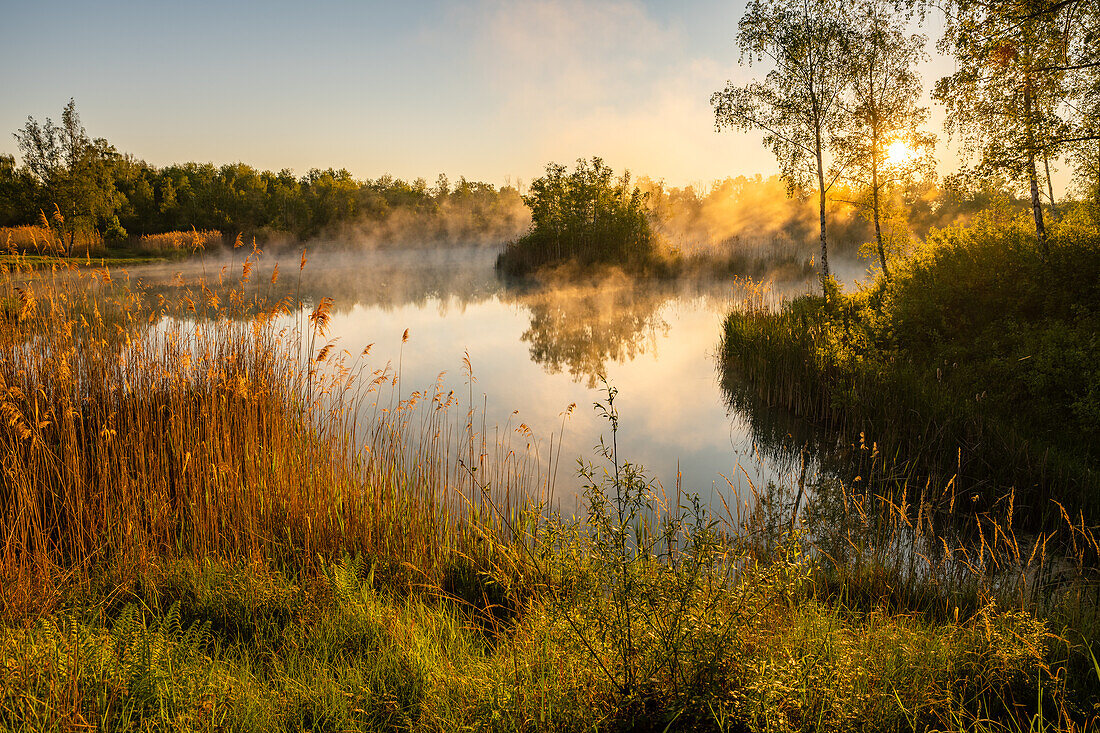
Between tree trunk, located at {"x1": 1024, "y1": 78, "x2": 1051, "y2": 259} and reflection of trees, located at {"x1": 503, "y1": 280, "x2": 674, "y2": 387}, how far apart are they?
6522 millimetres

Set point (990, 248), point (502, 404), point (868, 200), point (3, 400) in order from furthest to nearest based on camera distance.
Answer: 1. point (868, 200)
2. point (990, 248)
3. point (502, 404)
4. point (3, 400)

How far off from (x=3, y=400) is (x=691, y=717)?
4.18m

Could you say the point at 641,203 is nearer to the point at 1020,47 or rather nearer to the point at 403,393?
the point at 1020,47

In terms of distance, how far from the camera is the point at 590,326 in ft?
45.1

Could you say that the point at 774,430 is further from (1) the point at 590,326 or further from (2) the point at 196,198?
(2) the point at 196,198

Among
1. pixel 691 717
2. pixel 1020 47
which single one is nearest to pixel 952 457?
pixel 691 717

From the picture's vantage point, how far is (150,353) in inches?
186

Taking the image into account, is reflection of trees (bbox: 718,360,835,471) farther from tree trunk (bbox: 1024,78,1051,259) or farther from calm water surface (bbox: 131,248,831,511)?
tree trunk (bbox: 1024,78,1051,259)

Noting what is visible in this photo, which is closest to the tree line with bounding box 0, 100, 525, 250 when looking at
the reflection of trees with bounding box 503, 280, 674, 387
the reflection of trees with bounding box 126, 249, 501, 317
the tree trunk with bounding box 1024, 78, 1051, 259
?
the reflection of trees with bounding box 126, 249, 501, 317

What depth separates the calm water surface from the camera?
644 centimetres

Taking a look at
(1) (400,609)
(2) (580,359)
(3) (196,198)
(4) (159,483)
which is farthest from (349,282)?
(3) (196,198)

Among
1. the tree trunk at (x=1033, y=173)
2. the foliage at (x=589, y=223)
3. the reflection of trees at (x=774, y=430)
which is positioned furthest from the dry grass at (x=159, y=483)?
the foliage at (x=589, y=223)

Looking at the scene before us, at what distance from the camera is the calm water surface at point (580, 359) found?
644cm

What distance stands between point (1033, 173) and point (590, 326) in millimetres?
8580
